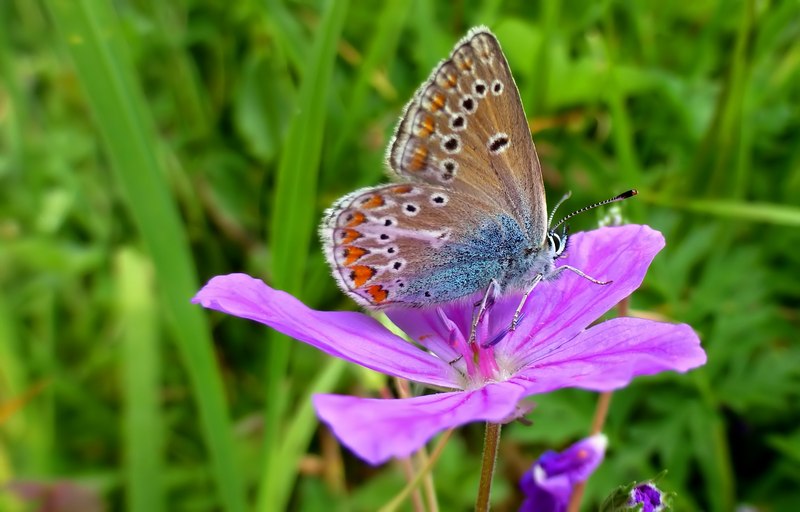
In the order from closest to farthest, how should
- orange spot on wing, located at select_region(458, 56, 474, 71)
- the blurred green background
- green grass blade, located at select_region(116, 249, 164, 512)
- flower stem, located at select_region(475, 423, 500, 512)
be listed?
1. flower stem, located at select_region(475, 423, 500, 512)
2. orange spot on wing, located at select_region(458, 56, 474, 71)
3. the blurred green background
4. green grass blade, located at select_region(116, 249, 164, 512)

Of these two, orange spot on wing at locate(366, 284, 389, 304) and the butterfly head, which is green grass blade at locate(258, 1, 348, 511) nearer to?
orange spot on wing at locate(366, 284, 389, 304)

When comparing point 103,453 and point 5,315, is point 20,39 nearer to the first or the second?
point 5,315

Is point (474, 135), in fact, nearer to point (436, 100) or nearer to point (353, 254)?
point (436, 100)

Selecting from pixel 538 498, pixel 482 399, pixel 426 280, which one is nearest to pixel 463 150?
pixel 426 280

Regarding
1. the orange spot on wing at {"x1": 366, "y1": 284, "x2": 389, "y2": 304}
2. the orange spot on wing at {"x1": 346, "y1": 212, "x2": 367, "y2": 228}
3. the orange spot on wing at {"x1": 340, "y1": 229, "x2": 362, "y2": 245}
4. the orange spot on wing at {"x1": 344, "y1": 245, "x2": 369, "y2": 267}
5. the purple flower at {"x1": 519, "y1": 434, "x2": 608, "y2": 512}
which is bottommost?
the purple flower at {"x1": 519, "y1": 434, "x2": 608, "y2": 512}

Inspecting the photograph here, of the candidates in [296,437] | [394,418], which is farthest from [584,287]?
[296,437]

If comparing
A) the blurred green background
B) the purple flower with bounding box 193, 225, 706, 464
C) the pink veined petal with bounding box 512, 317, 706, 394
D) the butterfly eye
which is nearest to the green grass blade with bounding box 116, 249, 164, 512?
the blurred green background

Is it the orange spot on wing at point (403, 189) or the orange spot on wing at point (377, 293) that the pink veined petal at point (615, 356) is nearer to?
the orange spot on wing at point (377, 293)
